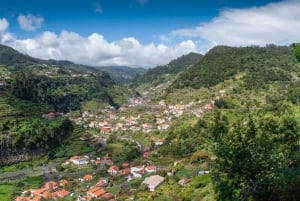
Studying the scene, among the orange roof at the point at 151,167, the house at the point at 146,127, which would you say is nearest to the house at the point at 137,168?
the orange roof at the point at 151,167

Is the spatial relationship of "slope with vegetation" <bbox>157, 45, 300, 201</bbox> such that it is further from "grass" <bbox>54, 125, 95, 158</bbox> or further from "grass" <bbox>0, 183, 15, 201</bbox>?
"grass" <bbox>0, 183, 15, 201</bbox>

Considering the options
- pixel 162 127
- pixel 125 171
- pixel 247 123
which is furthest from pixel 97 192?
pixel 162 127

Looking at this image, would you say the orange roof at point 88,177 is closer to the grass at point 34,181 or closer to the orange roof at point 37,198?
the grass at point 34,181

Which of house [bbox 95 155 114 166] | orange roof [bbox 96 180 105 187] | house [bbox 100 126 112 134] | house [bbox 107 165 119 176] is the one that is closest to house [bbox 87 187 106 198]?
orange roof [bbox 96 180 105 187]

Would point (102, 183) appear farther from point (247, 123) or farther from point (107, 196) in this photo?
point (247, 123)

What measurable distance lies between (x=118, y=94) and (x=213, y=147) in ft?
572

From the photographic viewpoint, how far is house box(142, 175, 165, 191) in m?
48.2

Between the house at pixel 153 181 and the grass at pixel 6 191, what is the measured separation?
2165cm

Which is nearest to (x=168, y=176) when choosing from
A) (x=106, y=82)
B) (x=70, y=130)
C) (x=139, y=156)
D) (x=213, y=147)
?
(x=139, y=156)

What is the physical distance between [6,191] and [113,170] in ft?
59.9

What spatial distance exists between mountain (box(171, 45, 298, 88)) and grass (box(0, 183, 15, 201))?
226 ft

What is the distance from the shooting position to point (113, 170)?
66.0 m

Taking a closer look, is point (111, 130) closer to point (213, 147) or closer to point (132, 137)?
point (132, 137)

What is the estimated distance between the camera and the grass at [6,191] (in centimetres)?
5534
